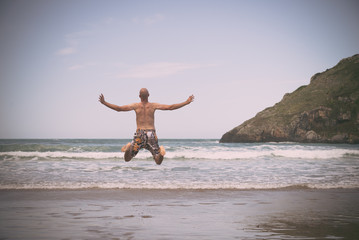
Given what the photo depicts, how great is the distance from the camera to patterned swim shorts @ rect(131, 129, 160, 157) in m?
9.40

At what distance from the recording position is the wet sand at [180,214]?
697 centimetres

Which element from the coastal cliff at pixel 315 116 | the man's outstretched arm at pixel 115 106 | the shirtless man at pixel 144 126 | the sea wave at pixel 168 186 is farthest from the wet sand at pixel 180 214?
the coastal cliff at pixel 315 116

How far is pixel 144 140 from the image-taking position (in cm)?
945

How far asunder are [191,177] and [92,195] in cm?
604

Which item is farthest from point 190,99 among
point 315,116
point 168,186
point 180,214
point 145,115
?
point 315,116

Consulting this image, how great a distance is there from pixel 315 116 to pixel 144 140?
76652 millimetres

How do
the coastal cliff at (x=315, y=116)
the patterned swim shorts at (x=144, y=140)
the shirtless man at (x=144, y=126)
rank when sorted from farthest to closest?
the coastal cliff at (x=315, y=116), the patterned swim shorts at (x=144, y=140), the shirtless man at (x=144, y=126)

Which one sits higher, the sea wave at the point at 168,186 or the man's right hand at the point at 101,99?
the man's right hand at the point at 101,99

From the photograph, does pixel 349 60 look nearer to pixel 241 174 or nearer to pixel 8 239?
pixel 241 174

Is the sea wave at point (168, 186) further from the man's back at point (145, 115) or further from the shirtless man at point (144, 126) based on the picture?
the man's back at point (145, 115)

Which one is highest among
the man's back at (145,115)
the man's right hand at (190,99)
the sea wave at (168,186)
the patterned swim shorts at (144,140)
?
the man's right hand at (190,99)

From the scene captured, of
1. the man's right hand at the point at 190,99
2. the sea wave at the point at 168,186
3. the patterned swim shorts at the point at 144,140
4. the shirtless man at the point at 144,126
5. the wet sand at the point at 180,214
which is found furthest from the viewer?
the sea wave at the point at 168,186

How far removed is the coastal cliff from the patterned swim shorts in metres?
71.7

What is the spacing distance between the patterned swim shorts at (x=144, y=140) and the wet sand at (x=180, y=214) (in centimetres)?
160
